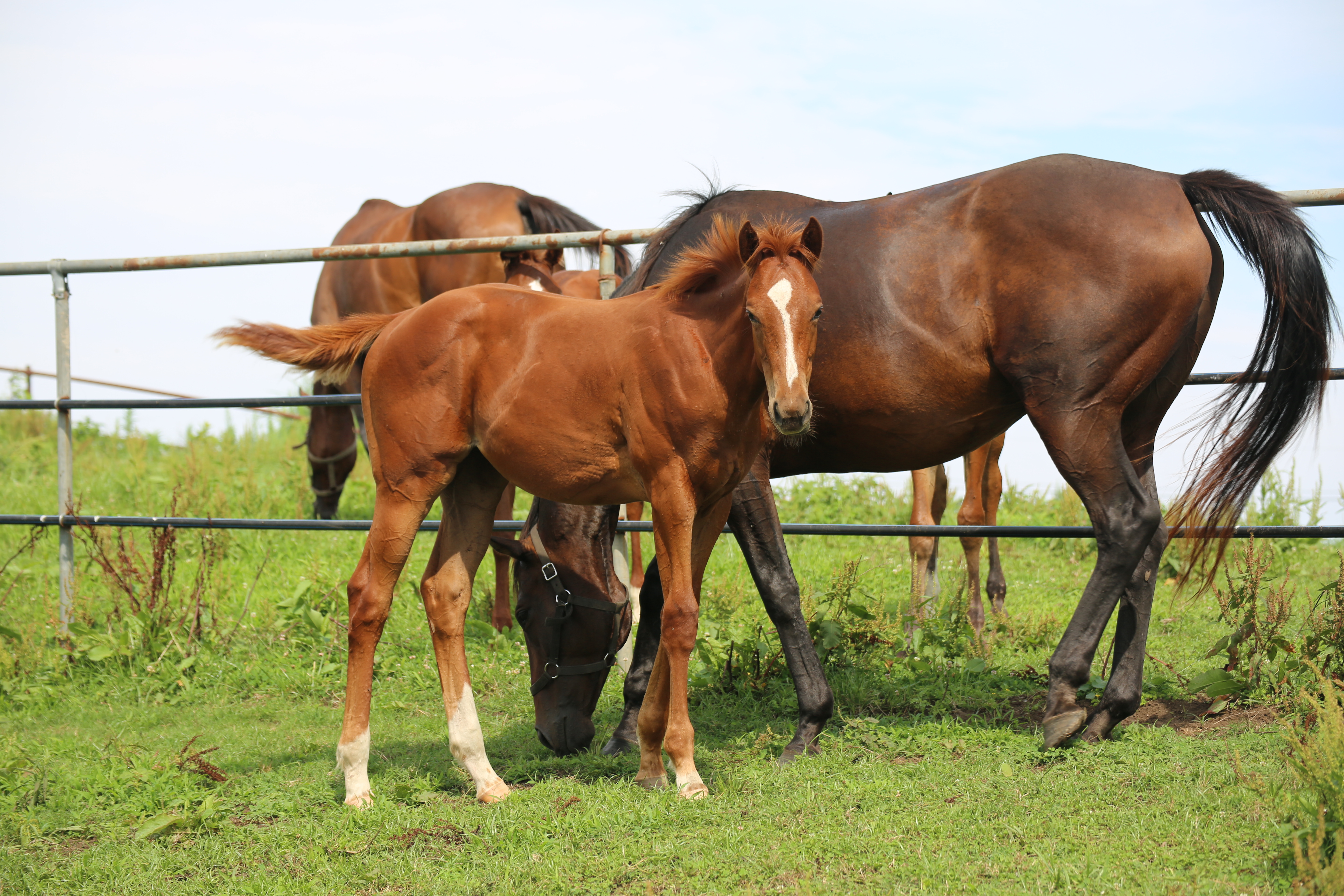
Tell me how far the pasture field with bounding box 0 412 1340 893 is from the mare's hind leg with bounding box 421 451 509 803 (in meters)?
0.18

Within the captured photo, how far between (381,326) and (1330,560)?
685 centimetres

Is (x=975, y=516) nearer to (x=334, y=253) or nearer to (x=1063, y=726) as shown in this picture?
(x=1063, y=726)

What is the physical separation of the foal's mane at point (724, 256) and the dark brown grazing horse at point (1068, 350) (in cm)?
64

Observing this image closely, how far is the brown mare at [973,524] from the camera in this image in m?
6.09

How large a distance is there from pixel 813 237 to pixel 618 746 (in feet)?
7.33

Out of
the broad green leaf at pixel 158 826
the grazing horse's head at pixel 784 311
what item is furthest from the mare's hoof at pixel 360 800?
the grazing horse's head at pixel 784 311

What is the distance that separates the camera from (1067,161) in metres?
3.82

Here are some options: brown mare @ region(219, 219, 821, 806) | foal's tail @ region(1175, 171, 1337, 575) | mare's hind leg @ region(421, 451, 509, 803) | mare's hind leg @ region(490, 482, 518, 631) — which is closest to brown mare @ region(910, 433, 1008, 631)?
foal's tail @ region(1175, 171, 1337, 575)

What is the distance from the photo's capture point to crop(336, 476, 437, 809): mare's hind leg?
11.7ft

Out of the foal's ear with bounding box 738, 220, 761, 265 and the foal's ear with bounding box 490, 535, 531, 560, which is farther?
the foal's ear with bounding box 490, 535, 531, 560

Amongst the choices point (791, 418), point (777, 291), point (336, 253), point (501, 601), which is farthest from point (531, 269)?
point (791, 418)

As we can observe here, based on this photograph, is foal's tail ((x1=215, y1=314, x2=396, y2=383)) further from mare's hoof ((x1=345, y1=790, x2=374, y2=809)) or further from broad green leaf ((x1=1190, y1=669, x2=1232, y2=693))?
broad green leaf ((x1=1190, y1=669, x2=1232, y2=693))

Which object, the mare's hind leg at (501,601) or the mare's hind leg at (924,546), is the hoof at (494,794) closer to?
the mare's hind leg at (501,601)

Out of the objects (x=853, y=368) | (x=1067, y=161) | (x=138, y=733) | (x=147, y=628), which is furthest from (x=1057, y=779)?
(x=147, y=628)
